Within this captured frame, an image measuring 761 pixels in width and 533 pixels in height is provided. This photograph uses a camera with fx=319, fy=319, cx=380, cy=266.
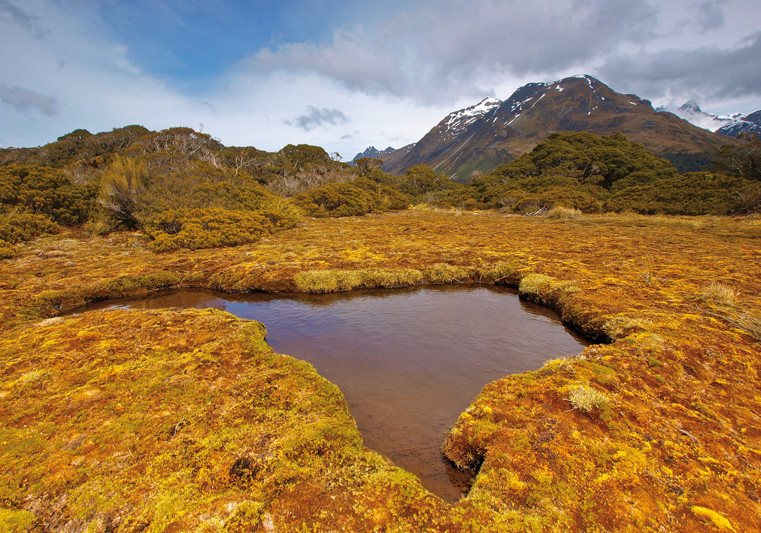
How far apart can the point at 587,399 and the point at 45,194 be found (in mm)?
32486

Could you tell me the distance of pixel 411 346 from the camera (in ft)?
26.3

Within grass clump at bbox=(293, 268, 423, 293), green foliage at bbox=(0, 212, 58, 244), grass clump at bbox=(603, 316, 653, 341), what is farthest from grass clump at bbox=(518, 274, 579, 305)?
green foliage at bbox=(0, 212, 58, 244)

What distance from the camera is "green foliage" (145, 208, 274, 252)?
1845 cm

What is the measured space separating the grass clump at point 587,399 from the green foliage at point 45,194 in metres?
31.4

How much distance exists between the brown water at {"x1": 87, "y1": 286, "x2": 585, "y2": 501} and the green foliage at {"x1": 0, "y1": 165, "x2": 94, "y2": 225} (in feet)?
59.5

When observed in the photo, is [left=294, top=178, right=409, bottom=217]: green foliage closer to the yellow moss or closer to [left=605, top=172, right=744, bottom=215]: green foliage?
[left=605, top=172, right=744, bottom=215]: green foliage

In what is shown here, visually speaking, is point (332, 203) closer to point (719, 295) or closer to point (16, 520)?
point (719, 295)

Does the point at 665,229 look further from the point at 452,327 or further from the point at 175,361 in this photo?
the point at 175,361

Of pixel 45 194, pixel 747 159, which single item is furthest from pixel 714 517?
pixel 747 159

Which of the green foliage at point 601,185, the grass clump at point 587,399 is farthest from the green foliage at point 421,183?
the grass clump at point 587,399

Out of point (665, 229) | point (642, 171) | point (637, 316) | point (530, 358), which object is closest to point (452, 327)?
point (530, 358)

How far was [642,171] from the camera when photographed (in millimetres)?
42344

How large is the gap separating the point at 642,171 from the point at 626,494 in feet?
173

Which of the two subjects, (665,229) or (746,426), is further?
(665,229)
